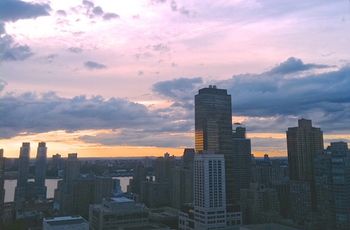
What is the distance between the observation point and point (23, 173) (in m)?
71.9

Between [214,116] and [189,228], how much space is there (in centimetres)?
2082

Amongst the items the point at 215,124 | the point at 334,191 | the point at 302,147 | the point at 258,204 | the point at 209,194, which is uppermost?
the point at 215,124

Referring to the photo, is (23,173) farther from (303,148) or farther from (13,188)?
(303,148)

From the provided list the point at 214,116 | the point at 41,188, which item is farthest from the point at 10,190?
the point at 214,116

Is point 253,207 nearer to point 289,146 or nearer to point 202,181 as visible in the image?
point 202,181

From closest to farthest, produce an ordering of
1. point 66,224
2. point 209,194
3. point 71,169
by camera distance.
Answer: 1. point 66,224
2. point 209,194
3. point 71,169

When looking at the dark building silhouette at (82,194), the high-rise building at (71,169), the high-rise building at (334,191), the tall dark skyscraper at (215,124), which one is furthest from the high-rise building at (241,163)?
the high-rise building at (71,169)

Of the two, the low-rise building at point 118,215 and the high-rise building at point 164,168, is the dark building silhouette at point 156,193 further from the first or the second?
the low-rise building at point 118,215

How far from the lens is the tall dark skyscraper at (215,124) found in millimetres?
51406

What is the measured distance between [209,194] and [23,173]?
5085cm

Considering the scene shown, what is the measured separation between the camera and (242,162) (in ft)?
186

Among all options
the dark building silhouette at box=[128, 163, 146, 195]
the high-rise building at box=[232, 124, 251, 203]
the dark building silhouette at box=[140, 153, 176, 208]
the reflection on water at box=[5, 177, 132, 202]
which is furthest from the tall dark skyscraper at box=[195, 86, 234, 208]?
the reflection on water at box=[5, 177, 132, 202]

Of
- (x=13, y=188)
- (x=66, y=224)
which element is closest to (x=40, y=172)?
(x=13, y=188)

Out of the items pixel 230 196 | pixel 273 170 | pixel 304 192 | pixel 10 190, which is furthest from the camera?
pixel 10 190
